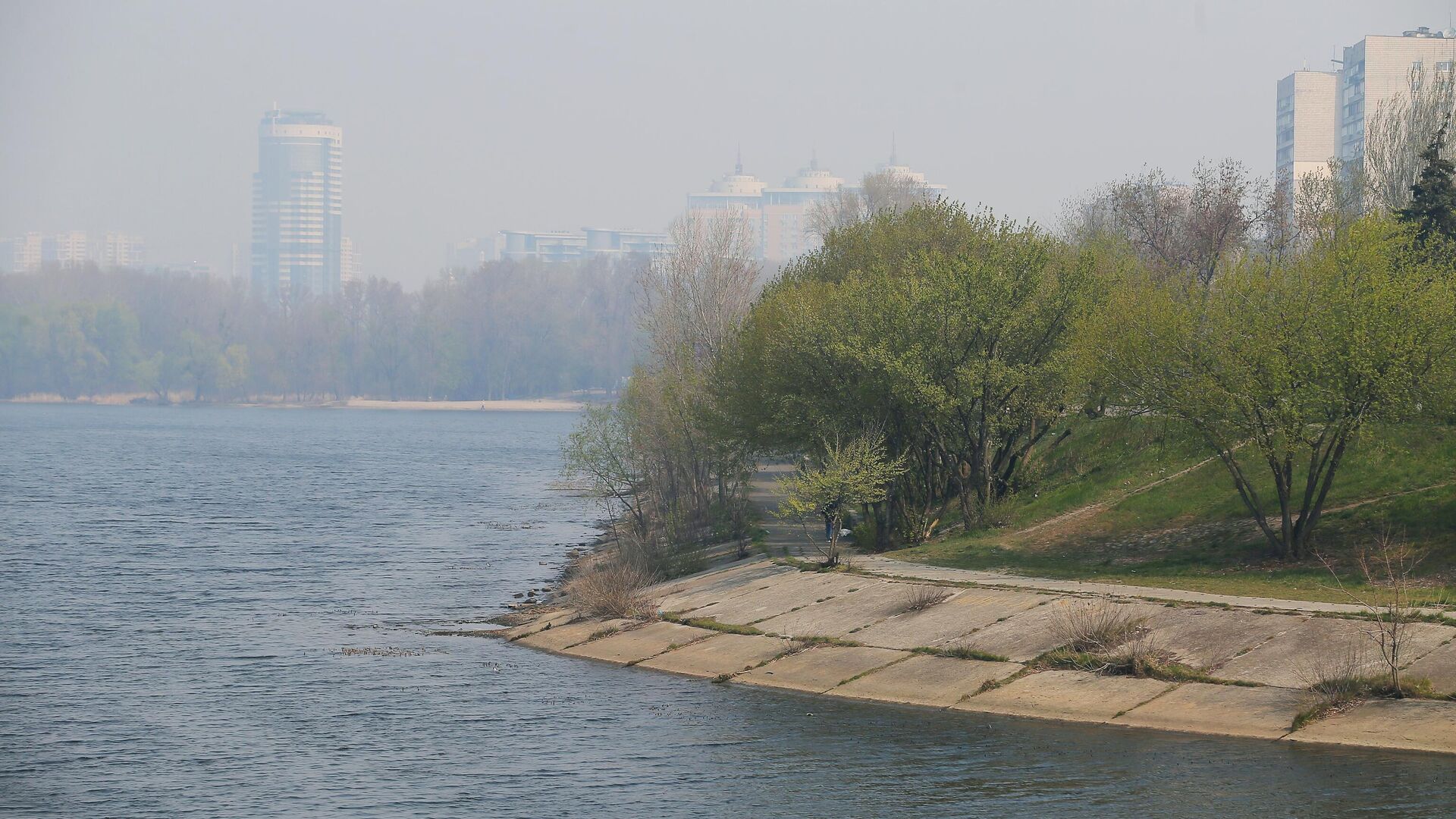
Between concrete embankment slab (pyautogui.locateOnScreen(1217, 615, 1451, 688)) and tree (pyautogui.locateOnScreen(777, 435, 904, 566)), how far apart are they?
1372 centimetres

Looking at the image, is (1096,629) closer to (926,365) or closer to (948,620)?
(948,620)

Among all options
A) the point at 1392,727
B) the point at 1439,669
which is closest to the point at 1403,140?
the point at 1439,669

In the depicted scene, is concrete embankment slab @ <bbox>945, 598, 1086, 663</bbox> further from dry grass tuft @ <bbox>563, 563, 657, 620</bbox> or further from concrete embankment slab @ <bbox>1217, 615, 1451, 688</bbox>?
dry grass tuft @ <bbox>563, 563, 657, 620</bbox>

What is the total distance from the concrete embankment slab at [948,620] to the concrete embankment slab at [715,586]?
21.7ft

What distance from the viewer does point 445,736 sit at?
28781 millimetres

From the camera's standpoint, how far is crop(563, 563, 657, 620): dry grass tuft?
129ft

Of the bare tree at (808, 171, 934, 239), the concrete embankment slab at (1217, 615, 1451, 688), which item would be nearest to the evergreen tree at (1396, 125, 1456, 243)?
the concrete embankment slab at (1217, 615, 1451, 688)

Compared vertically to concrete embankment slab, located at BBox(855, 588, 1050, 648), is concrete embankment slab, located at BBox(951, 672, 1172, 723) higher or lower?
lower

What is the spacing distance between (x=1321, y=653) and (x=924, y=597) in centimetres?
978

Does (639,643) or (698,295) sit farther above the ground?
(698,295)

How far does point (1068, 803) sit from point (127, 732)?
1799 centimetres

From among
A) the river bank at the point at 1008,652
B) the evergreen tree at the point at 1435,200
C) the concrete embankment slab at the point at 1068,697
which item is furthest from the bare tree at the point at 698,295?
the concrete embankment slab at the point at 1068,697

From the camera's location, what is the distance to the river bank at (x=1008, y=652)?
1040 inches

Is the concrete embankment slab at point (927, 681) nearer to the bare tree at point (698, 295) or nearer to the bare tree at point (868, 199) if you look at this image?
the bare tree at point (698, 295)
